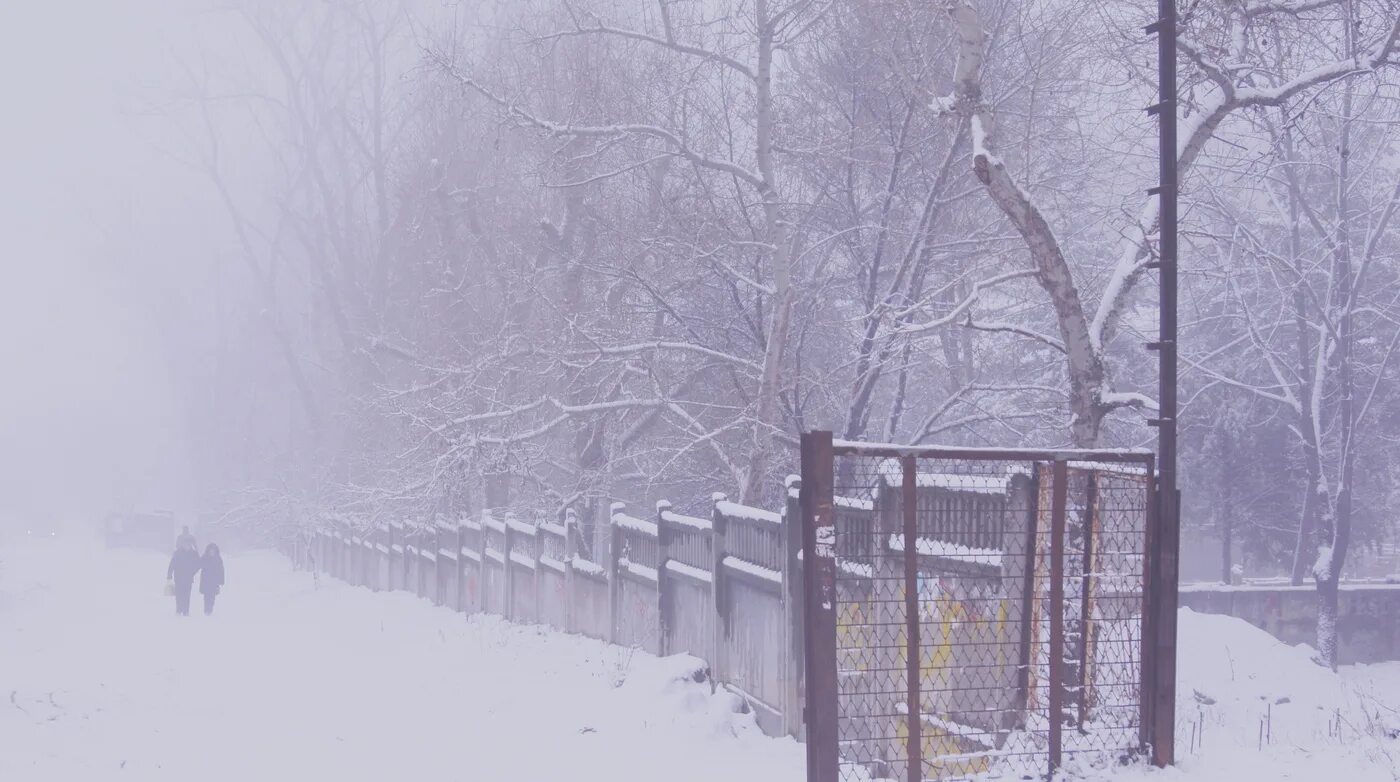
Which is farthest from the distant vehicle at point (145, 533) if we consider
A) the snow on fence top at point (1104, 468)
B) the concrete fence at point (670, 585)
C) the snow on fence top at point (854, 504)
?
the snow on fence top at point (1104, 468)

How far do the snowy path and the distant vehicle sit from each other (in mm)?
58055

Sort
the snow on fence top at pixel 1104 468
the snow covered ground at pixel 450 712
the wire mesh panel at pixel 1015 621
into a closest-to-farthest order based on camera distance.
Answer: the wire mesh panel at pixel 1015 621, the snow on fence top at pixel 1104 468, the snow covered ground at pixel 450 712

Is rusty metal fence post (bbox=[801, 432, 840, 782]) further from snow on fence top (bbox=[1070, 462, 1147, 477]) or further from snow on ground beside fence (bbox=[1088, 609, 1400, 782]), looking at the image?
snow on ground beside fence (bbox=[1088, 609, 1400, 782])

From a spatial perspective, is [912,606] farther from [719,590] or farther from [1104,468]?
[719,590]

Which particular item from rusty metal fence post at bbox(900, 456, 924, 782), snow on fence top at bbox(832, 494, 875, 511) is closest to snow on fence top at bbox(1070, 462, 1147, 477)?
rusty metal fence post at bbox(900, 456, 924, 782)

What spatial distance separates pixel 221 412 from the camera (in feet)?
250

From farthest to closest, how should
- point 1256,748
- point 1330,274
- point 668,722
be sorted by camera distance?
point 1330,274
point 668,722
point 1256,748

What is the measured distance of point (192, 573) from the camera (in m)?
26.9

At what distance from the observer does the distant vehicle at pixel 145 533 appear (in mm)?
75750

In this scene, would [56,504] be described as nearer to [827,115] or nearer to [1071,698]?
[827,115]

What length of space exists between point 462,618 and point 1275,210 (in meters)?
21.0

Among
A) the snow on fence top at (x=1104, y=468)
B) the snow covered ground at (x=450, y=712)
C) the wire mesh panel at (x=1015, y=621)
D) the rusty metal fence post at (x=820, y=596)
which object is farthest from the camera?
the snow covered ground at (x=450, y=712)

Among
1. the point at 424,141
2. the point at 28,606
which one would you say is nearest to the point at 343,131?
the point at 424,141

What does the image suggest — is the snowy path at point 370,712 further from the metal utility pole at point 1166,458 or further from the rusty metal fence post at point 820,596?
the metal utility pole at point 1166,458
